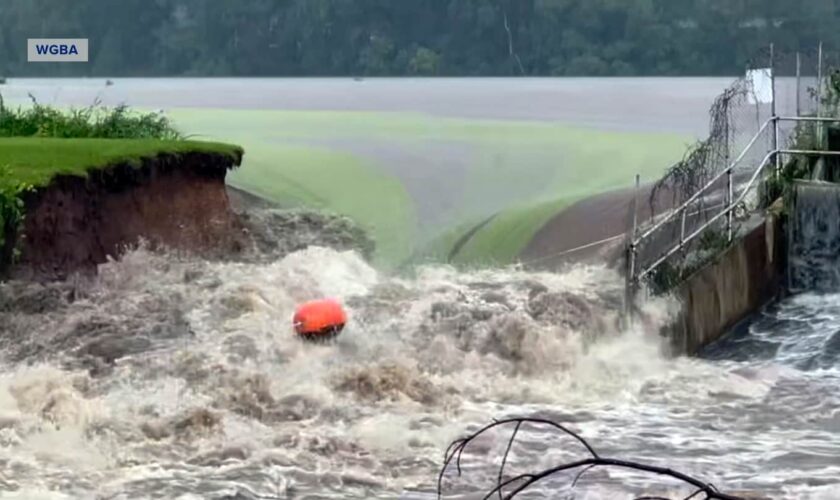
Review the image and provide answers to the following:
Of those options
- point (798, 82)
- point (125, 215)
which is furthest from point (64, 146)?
point (798, 82)

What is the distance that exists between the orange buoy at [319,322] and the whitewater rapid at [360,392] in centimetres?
16

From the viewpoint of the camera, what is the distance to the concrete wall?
48.5ft

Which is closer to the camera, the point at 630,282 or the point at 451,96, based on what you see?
the point at 630,282

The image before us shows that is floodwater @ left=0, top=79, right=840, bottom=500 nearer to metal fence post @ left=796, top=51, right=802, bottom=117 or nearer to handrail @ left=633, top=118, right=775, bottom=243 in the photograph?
handrail @ left=633, top=118, right=775, bottom=243

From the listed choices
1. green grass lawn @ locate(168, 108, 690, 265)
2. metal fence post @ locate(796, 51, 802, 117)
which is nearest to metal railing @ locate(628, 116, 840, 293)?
metal fence post @ locate(796, 51, 802, 117)

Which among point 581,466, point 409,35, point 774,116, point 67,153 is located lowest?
point 581,466

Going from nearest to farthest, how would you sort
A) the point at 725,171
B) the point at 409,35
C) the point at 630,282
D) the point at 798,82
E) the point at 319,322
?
the point at 319,322
the point at 630,282
the point at 725,171
the point at 798,82
the point at 409,35

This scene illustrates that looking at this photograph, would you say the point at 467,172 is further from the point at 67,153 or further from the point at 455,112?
the point at 455,112

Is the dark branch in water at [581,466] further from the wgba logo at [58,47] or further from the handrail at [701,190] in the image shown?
the wgba logo at [58,47]

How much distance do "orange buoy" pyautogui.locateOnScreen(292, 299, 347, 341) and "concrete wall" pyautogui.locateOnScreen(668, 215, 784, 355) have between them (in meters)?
3.37

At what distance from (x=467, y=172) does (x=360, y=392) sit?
16.4m

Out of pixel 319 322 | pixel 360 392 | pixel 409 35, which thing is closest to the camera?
pixel 360 392

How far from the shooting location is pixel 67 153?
711 inches

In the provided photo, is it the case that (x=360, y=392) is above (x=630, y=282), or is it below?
below
